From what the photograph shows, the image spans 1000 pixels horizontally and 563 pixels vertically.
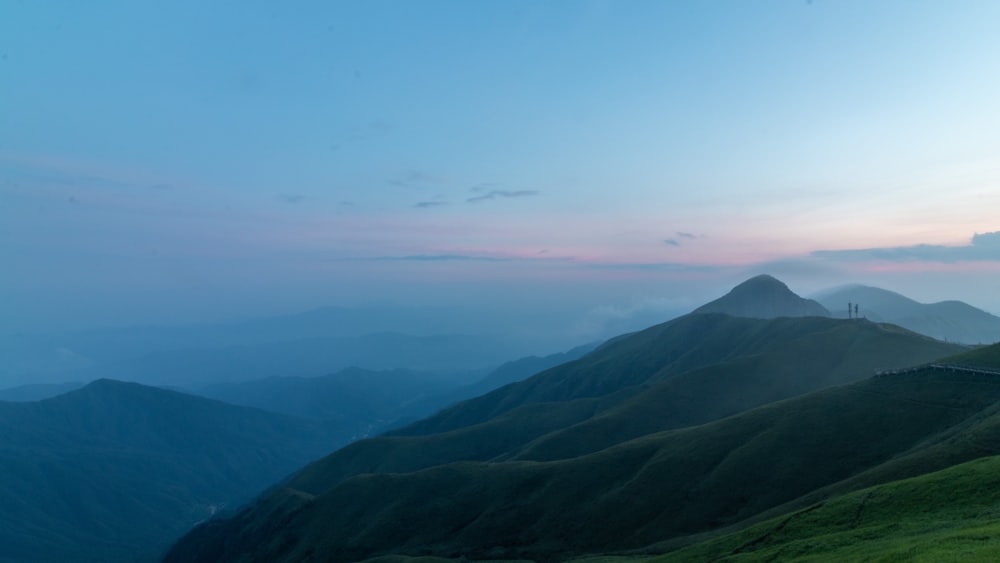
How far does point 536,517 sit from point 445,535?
60.0ft

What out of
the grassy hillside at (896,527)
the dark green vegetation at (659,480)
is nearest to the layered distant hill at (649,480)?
the dark green vegetation at (659,480)

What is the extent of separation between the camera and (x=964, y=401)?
90.6m

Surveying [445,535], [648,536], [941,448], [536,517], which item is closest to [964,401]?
[941,448]

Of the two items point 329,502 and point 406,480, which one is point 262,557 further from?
point 406,480

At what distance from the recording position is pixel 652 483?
10050cm

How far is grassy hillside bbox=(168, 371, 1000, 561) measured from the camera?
8856cm

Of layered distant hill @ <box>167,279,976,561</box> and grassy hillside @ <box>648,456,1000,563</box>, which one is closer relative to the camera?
grassy hillside @ <box>648,456,1000,563</box>

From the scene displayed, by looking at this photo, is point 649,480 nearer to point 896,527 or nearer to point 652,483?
point 652,483

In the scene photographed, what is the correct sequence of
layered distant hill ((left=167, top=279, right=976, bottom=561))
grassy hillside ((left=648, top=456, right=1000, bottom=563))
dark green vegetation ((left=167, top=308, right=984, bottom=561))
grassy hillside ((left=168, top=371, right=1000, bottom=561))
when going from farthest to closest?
grassy hillside ((left=168, top=371, right=1000, bottom=561)), layered distant hill ((left=167, top=279, right=976, bottom=561)), dark green vegetation ((left=167, top=308, right=984, bottom=561)), grassy hillside ((left=648, top=456, right=1000, bottom=563))

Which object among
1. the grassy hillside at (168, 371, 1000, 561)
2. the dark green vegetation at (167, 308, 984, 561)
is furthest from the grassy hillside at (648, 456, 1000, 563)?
the grassy hillside at (168, 371, 1000, 561)

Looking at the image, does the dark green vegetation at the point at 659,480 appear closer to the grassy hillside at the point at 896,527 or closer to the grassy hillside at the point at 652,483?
the grassy hillside at the point at 652,483

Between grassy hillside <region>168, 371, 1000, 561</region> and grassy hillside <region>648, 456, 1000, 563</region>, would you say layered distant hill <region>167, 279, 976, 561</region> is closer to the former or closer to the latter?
grassy hillside <region>168, 371, 1000, 561</region>

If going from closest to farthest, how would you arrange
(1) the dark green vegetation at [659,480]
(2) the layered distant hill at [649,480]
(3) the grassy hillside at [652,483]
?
(1) the dark green vegetation at [659,480], (2) the layered distant hill at [649,480], (3) the grassy hillside at [652,483]

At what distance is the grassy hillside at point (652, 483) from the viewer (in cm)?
8856
